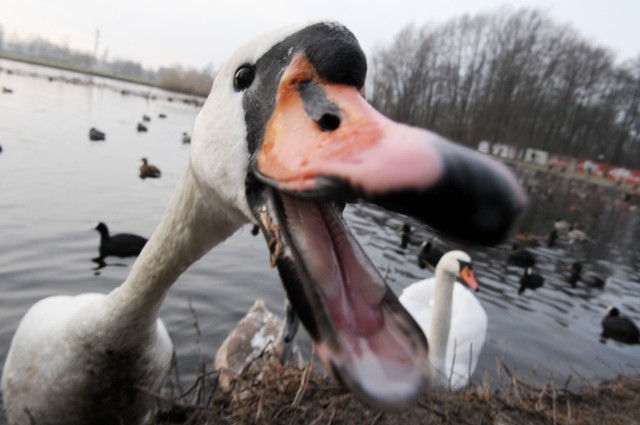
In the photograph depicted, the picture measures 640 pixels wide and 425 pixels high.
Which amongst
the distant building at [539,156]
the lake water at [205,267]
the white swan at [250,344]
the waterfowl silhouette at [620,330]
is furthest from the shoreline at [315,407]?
the distant building at [539,156]

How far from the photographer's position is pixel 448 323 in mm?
4809

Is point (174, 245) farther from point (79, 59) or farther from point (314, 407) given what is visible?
point (79, 59)

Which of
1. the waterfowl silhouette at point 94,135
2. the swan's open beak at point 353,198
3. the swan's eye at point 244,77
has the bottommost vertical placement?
the waterfowl silhouette at point 94,135

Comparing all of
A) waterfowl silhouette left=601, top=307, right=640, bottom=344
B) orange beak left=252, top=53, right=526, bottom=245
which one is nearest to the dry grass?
orange beak left=252, top=53, right=526, bottom=245

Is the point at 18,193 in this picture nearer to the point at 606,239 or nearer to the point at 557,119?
the point at 606,239

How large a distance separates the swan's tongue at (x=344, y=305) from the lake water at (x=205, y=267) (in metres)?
1.37

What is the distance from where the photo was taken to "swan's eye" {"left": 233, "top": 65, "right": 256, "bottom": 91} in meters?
1.57

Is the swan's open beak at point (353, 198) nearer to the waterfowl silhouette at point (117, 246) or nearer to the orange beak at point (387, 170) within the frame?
the orange beak at point (387, 170)

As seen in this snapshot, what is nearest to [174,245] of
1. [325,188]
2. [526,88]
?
[325,188]

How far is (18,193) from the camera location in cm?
966

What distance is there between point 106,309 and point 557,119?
235 feet

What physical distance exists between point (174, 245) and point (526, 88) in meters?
69.3

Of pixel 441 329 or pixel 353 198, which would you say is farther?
pixel 441 329

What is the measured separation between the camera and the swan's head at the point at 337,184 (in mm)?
846
